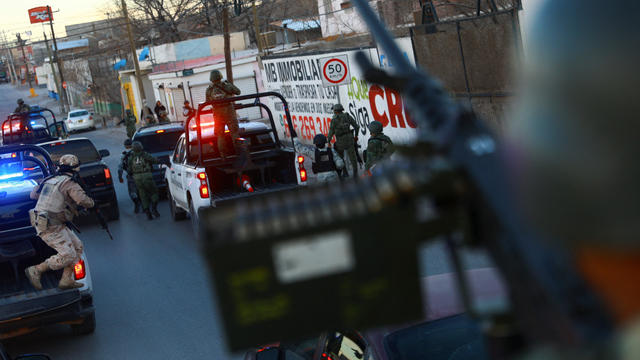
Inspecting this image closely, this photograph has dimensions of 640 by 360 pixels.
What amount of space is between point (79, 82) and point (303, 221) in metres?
87.3

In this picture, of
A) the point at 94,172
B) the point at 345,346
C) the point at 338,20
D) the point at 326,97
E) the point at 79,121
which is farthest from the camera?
the point at 79,121

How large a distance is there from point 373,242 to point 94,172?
51.7ft

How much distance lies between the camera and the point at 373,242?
866 millimetres

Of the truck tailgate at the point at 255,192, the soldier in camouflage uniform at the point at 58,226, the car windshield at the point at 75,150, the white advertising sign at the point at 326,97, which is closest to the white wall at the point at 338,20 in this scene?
the white advertising sign at the point at 326,97

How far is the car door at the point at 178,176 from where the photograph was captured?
13.5m

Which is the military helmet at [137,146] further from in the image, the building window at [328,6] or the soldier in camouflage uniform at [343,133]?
the building window at [328,6]

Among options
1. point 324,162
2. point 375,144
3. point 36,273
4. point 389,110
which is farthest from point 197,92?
point 36,273

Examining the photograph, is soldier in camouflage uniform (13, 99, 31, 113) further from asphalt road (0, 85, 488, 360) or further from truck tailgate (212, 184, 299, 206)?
truck tailgate (212, 184, 299, 206)

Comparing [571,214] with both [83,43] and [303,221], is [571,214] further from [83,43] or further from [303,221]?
[83,43]

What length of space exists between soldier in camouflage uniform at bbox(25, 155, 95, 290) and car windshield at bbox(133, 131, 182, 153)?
8446 millimetres

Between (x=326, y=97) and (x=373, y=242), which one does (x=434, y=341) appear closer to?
(x=373, y=242)

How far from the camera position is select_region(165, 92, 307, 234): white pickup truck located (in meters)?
12.1

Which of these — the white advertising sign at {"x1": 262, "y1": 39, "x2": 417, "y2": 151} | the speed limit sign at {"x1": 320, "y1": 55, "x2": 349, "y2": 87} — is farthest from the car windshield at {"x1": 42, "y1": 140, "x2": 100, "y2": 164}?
the white advertising sign at {"x1": 262, "y1": 39, "x2": 417, "y2": 151}

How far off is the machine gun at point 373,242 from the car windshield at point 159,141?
1711 centimetres
